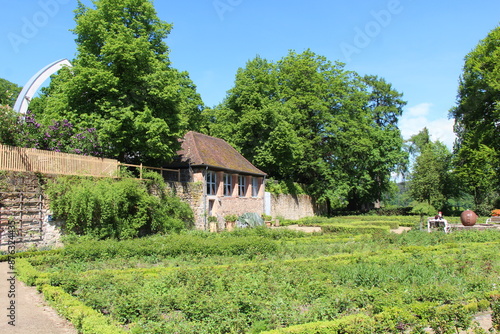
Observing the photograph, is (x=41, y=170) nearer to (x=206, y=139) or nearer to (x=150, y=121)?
(x=150, y=121)

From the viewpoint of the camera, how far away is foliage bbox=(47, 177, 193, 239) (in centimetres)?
1641

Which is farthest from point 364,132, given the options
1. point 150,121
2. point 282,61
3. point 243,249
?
point 243,249

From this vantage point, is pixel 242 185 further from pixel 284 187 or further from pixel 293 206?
pixel 293 206

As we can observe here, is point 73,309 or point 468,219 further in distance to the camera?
point 468,219

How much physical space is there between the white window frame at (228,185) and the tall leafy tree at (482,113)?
19734mm

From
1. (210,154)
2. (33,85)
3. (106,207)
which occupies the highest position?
(33,85)

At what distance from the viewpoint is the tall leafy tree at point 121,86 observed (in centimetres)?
1958

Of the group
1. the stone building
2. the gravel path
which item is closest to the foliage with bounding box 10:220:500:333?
the gravel path

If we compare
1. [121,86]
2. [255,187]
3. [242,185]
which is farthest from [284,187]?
[121,86]

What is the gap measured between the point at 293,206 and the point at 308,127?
310 inches

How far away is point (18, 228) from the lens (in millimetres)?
15266

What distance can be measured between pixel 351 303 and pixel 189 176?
1897 cm

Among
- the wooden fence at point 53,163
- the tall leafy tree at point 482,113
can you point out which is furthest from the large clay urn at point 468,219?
the wooden fence at point 53,163

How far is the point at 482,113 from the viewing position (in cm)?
3466
